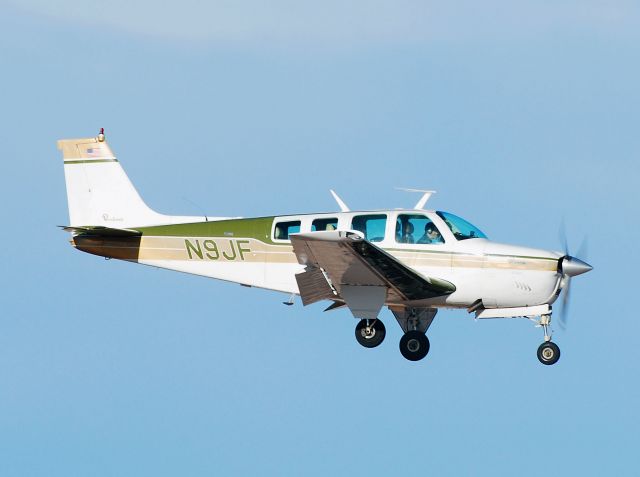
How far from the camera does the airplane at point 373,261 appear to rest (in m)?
23.7

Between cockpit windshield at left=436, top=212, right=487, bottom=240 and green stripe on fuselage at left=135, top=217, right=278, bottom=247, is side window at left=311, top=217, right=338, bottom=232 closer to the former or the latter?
green stripe on fuselage at left=135, top=217, right=278, bottom=247

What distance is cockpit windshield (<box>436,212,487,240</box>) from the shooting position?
24.2m

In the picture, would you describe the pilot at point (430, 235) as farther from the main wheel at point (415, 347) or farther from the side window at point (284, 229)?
the side window at point (284, 229)

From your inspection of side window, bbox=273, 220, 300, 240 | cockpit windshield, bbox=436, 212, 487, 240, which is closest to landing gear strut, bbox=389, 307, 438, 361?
cockpit windshield, bbox=436, 212, 487, 240

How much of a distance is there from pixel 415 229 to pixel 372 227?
0.83 meters

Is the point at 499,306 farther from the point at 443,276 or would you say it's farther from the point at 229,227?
the point at 229,227

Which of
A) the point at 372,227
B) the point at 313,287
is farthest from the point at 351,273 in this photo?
the point at 372,227

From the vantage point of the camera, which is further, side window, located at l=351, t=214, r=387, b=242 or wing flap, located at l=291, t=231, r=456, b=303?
side window, located at l=351, t=214, r=387, b=242

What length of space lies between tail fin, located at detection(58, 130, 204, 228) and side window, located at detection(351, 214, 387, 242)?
Result: 14.6ft

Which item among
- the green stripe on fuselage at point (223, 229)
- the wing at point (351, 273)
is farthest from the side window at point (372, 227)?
the green stripe on fuselage at point (223, 229)

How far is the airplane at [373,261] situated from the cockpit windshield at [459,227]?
1.0 inches

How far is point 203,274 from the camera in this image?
2556 centimetres

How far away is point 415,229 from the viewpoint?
2423 cm

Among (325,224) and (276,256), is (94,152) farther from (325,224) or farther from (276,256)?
(325,224)
